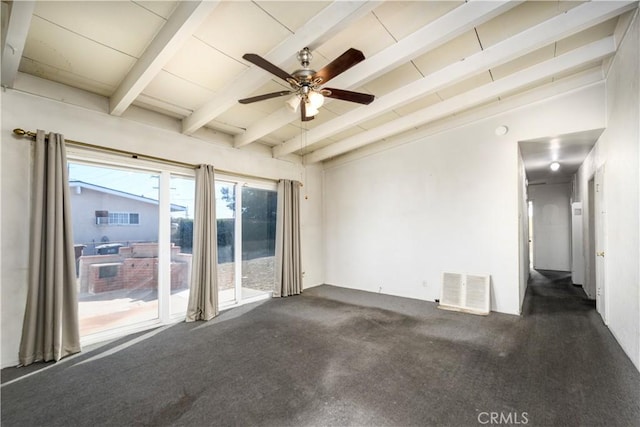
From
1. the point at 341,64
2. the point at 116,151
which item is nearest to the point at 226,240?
the point at 116,151

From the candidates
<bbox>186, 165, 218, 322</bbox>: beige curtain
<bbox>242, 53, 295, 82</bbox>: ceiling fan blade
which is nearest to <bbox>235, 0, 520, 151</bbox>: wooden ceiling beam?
<bbox>242, 53, 295, 82</bbox>: ceiling fan blade

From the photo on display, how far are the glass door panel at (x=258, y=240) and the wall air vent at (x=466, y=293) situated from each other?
310 cm

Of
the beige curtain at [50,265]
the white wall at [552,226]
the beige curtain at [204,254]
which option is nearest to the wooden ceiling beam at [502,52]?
the beige curtain at [204,254]

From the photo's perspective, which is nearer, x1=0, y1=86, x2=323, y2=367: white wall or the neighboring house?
x1=0, y1=86, x2=323, y2=367: white wall

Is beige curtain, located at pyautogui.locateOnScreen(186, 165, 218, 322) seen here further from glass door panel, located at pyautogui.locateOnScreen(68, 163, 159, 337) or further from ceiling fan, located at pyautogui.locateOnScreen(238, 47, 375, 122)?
ceiling fan, located at pyautogui.locateOnScreen(238, 47, 375, 122)

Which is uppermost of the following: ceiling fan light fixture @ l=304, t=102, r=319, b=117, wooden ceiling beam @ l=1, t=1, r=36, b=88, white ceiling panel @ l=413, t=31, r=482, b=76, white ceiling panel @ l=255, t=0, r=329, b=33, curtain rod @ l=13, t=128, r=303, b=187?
white ceiling panel @ l=413, t=31, r=482, b=76

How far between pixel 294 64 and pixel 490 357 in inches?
138

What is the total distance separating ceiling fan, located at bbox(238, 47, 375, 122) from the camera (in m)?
2.05

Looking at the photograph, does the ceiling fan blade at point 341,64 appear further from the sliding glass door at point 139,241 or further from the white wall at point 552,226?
the white wall at point 552,226

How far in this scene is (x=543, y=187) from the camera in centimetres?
774

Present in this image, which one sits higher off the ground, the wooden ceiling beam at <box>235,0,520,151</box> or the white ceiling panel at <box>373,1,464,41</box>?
the white ceiling panel at <box>373,1,464,41</box>

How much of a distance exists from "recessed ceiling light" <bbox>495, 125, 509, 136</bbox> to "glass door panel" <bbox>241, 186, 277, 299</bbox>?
12.8 ft

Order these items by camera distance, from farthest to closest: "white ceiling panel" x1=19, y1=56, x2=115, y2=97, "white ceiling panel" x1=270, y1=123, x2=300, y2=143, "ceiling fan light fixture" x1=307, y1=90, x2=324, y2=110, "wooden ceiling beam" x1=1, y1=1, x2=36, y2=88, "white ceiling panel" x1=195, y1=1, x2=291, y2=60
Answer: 1. "white ceiling panel" x1=270, y1=123, x2=300, y2=143
2. "white ceiling panel" x1=19, y1=56, x2=115, y2=97
3. "ceiling fan light fixture" x1=307, y1=90, x2=324, y2=110
4. "white ceiling panel" x1=195, y1=1, x2=291, y2=60
5. "wooden ceiling beam" x1=1, y1=1, x2=36, y2=88

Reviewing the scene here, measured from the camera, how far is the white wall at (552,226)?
7273mm
